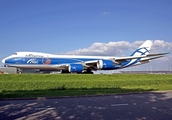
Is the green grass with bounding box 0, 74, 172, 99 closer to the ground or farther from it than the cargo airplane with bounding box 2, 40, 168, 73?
closer to the ground

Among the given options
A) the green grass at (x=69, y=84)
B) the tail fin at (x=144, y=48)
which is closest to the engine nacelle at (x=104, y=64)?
the green grass at (x=69, y=84)

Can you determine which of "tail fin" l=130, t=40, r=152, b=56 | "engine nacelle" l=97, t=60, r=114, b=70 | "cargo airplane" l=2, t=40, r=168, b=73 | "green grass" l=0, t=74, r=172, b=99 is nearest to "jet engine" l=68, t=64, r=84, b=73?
"cargo airplane" l=2, t=40, r=168, b=73

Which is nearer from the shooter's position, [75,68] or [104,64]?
[75,68]

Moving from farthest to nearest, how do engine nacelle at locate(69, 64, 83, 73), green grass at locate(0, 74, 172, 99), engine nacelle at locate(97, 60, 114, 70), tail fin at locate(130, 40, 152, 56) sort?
tail fin at locate(130, 40, 152, 56) < engine nacelle at locate(97, 60, 114, 70) < engine nacelle at locate(69, 64, 83, 73) < green grass at locate(0, 74, 172, 99)

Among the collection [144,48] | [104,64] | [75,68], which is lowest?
[75,68]

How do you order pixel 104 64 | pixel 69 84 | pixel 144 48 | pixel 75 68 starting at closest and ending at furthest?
pixel 69 84
pixel 75 68
pixel 104 64
pixel 144 48

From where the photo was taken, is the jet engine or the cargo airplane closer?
the cargo airplane

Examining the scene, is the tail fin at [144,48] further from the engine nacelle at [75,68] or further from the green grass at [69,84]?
the green grass at [69,84]

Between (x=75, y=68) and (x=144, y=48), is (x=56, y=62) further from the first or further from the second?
A: (x=144, y=48)

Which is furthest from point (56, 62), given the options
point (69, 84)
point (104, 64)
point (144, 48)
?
point (144, 48)

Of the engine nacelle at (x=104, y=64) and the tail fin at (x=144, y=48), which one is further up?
the tail fin at (x=144, y=48)

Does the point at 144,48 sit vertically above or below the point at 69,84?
above

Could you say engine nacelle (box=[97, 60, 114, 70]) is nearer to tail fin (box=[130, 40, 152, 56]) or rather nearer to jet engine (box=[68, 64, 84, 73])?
jet engine (box=[68, 64, 84, 73])

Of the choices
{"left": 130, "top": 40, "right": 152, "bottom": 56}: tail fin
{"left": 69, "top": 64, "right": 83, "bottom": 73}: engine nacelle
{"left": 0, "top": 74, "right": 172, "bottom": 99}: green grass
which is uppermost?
{"left": 130, "top": 40, "right": 152, "bottom": 56}: tail fin
